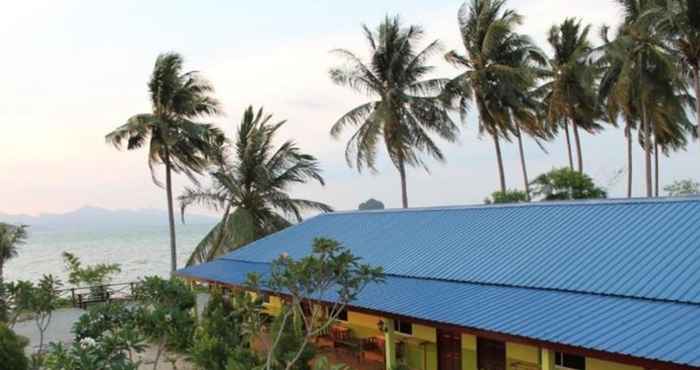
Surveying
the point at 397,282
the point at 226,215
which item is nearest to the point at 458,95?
the point at 226,215

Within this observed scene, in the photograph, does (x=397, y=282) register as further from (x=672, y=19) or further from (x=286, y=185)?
(x=672, y=19)

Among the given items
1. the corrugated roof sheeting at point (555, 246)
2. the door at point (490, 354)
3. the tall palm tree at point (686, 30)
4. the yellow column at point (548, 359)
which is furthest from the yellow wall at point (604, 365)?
the tall palm tree at point (686, 30)

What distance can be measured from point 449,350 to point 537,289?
293 cm

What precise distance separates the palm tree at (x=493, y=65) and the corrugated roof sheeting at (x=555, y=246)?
13178 millimetres

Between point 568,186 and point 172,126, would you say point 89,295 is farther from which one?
point 568,186

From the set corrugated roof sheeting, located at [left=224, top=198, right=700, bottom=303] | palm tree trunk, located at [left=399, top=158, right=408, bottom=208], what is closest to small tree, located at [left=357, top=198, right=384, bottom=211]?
palm tree trunk, located at [left=399, top=158, right=408, bottom=208]

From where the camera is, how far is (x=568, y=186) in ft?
93.4

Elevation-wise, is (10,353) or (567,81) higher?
(567,81)

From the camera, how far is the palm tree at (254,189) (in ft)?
88.7

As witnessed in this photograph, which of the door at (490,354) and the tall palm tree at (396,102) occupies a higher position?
the tall palm tree at (396,102)

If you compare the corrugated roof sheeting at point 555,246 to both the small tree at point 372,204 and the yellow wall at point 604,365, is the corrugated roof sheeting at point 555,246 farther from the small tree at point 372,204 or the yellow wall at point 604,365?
the small tree at point 372,204

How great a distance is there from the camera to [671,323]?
9.06 m

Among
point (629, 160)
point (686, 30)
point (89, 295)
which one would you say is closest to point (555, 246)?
point (686, 30)

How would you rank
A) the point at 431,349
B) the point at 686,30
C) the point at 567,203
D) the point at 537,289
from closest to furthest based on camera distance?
the point at 537,289, the point at 431,349, the point at 567,203, the point at 686,30
